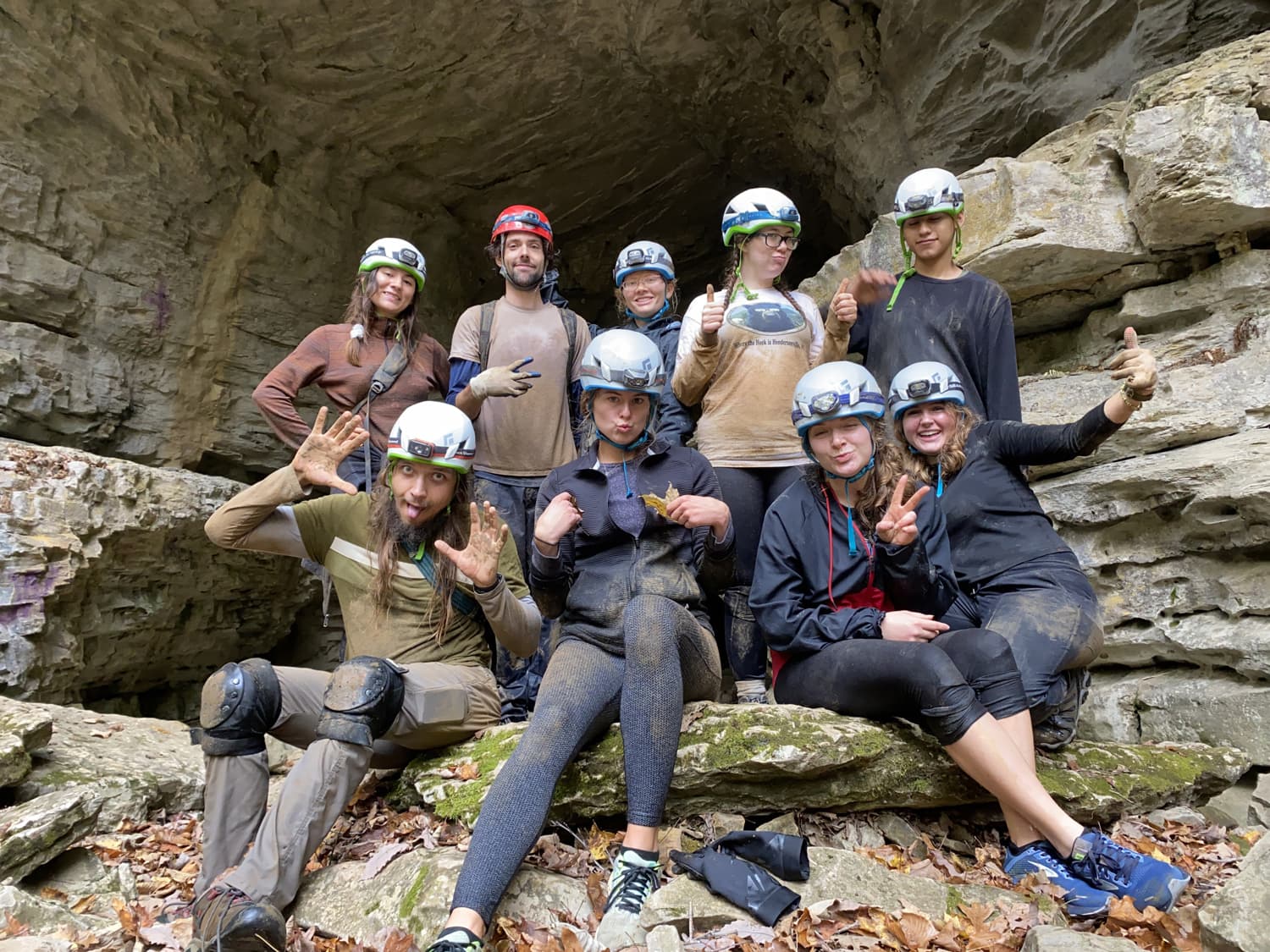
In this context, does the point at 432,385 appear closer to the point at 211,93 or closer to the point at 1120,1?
the point at 211,93

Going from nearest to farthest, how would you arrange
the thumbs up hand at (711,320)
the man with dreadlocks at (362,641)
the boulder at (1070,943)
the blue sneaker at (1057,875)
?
1. the boulder at (1070,943)
2. the blue sneaker at (1057,875)
3. the man with dreadlocks at (362,641)
4. the thumbs up hand at (711,320)

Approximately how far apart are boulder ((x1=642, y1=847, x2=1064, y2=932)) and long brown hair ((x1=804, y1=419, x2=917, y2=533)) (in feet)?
4.42

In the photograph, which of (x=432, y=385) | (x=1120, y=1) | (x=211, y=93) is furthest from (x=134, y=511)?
(x=1120, y=1)

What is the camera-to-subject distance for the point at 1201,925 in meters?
2.08

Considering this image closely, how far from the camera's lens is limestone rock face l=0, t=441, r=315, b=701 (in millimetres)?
5801

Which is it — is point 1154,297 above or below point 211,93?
below

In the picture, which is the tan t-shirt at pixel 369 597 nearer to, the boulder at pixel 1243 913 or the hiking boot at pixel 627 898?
the hiking boot at pixel 627 898

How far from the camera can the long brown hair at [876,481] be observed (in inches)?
144

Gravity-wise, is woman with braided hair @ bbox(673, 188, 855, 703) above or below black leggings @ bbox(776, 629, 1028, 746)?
above

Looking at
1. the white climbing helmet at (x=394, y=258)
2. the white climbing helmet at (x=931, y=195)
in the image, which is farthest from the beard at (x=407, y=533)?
the white climbing helmet at (x=931, y=195)

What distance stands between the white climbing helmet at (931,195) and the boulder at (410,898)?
3701 millimetres

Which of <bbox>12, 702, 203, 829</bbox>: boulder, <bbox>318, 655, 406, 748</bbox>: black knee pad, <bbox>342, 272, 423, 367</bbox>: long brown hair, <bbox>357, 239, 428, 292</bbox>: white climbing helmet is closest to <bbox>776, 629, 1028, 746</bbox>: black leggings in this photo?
<bbox>318, 655, 406, 748</bbox>: black knee pad

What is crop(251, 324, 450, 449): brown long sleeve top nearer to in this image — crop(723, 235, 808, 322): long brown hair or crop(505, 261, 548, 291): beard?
crop(505, 261, 548, 291): beard

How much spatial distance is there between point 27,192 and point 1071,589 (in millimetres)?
8256
